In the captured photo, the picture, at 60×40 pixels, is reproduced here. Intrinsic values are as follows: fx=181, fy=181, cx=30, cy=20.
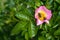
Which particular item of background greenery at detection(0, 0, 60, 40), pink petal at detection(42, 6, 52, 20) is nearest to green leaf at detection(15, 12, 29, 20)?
background greenery at detection(0, 0, 60, 40)

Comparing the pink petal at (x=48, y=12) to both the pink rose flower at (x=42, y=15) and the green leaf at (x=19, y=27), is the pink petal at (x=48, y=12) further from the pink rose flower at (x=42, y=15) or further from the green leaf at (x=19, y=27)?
the green leaf at (x=19, y=27)

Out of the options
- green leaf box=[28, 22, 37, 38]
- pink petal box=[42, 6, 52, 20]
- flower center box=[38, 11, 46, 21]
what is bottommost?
green leaf box=[28, 22, 37, 38]

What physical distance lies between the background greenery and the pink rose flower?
0.03 m

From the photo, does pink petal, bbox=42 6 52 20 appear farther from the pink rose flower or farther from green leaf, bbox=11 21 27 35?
green leaf, bbox=11 21 27 35

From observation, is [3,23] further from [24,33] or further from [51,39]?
[51,39]

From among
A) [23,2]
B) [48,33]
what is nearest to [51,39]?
[48,33]

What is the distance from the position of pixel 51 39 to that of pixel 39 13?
0.16 metres

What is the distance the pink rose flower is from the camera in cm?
94

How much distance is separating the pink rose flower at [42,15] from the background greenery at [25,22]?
0.09ft

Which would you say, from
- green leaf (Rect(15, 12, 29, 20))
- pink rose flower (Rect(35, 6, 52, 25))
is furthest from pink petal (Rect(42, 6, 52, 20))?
green leaf (Rect(15, 12, 29, 20))

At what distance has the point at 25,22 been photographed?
3.10 feet

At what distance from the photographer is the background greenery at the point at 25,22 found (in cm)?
94

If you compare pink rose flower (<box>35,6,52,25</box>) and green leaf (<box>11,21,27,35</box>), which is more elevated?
pink rose flower (<box>35,6,52,25</box>)

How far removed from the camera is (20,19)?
3.13 ft
